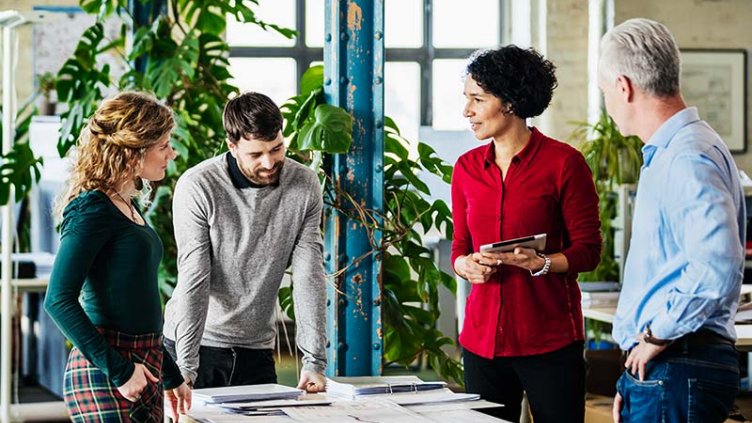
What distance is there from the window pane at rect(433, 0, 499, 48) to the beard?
663 centimetres

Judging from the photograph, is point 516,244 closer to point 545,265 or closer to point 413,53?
point 545,265

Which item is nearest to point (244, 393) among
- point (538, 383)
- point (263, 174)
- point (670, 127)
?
point (263, 174)

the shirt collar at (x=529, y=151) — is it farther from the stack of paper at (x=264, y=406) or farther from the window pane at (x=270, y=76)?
the window pane at (x=270, y=76)

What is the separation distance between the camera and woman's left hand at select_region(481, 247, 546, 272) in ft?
→ 8.41

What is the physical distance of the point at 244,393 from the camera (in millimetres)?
2525

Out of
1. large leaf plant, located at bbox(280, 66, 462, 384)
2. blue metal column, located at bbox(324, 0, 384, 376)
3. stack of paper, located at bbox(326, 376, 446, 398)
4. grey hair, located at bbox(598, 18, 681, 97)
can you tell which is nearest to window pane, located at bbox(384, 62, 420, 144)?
large leaf plant, located at bbox(280, 66, 462, 384)

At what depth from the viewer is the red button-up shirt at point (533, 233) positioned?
265 cm

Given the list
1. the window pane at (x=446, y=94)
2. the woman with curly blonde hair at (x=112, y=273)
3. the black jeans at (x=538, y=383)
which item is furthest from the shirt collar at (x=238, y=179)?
the window pane at (x=446, y=94)

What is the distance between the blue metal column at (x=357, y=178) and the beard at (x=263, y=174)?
0.42 m

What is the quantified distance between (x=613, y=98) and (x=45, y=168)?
4584 mm

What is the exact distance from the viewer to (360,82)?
3225 millimetres

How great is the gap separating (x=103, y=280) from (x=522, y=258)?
3.14 feet

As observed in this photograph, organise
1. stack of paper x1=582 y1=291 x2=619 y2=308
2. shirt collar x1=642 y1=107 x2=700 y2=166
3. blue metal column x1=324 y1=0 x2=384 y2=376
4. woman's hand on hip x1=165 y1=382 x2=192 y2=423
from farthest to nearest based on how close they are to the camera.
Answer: stack of paper x1=582 y1=291 x2=619 y2=308, blue metal column x1=324 y1=0 x2=384 y2=376, woman's hand on hip x1=165 y1=382 x2=192 y2=423, shirt collar x1=642 y1=107 x2=700 y2=166

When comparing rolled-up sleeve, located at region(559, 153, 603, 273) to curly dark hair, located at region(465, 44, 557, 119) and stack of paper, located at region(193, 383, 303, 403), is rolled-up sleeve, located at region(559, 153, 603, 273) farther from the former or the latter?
stack of paper, located at region(193, 383, 303, 403)
